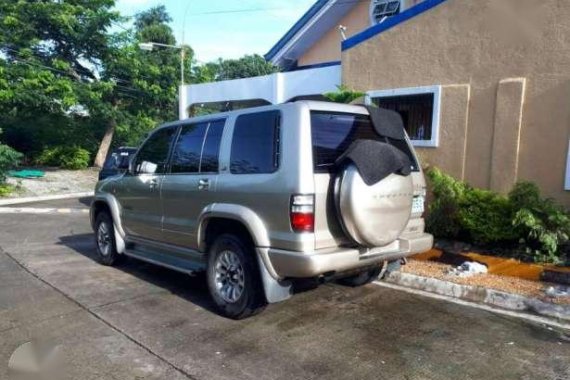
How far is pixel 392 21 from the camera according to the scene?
340 inches

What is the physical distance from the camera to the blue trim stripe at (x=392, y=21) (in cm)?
808

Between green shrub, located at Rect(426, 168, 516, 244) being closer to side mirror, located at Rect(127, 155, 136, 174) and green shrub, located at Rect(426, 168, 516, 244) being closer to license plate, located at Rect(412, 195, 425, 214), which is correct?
license plate, located at Rect(412, 195, 425, 214)

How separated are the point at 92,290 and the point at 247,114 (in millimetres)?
2920

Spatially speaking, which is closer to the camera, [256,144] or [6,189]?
[256,144]

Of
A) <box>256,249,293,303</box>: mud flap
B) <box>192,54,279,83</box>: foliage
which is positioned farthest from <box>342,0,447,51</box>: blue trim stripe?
<box>192,54,279,83</box>: foliage

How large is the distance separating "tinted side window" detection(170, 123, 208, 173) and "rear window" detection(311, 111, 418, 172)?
151 cm

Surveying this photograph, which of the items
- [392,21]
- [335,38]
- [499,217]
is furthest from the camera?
[335,38]

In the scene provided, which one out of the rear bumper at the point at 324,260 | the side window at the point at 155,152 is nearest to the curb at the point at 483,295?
the rear bumper at the point at 324,260

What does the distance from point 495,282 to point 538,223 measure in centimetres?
120

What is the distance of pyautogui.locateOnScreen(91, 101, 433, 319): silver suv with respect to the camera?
13.0 feet

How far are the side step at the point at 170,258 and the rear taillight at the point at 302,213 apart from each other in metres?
1.56

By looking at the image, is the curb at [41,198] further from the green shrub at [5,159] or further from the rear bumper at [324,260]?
the rear bumper at [324,260]

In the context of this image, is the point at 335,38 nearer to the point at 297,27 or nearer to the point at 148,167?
the point at 297,27

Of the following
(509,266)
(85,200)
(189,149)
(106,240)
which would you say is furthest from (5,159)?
(509,266)
